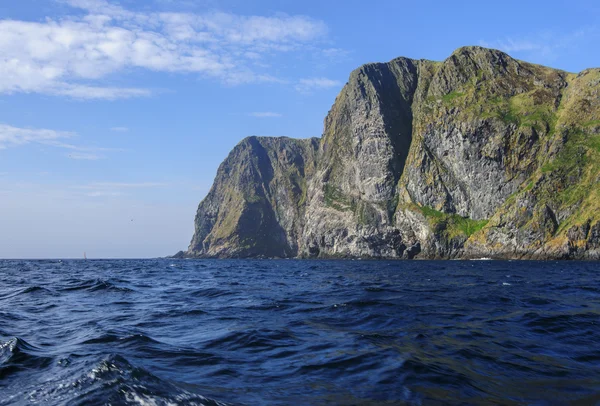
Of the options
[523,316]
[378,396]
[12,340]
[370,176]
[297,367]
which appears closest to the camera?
[378,396]

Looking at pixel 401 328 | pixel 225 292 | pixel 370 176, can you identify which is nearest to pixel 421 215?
pixel 370 176

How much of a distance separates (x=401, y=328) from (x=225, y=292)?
1953cm

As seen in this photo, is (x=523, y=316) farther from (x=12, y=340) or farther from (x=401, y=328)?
(x=12, y=340)

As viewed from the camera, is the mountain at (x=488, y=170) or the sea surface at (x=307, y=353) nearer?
the sea surface at (x=307, y=353)

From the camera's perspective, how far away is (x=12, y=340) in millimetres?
15500

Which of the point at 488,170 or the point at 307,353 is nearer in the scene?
the point at 307,353

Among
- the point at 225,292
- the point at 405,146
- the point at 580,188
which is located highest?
the point at 405,146

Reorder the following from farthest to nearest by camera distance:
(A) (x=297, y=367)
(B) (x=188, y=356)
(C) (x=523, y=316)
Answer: (C) (x=523, y=316), (B) (x=188, y=356), (A) (x=297, y=367)

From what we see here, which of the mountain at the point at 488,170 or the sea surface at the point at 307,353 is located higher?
the mountain at the point at 488,170

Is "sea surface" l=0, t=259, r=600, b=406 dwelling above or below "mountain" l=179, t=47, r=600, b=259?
below

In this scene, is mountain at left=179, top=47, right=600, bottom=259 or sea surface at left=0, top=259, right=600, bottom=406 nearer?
sea surface at left=0, top=259, right=600, bottom=406

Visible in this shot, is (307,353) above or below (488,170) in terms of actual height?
below

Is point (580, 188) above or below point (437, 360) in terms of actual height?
above

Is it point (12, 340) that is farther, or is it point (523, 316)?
point (523, 316)
